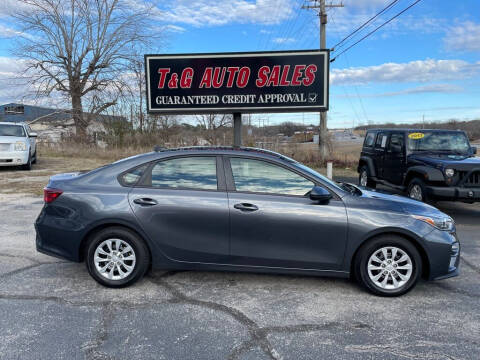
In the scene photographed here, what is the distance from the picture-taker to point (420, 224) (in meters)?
3.75

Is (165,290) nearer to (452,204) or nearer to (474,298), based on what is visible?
(474,298)

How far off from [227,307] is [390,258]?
171 centimetres

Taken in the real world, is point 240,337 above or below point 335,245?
below

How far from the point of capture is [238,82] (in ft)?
33.7

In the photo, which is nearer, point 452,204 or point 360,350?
point 360,350

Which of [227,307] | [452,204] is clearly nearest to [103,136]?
[452,204]

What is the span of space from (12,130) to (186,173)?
516 inches

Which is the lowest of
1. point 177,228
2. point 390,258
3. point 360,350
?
point 360,350

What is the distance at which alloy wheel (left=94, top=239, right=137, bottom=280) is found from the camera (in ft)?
13.0

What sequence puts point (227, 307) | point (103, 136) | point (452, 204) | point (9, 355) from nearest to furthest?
1. point (9, 355)
2. point (227, 307)
3. point (452, 204)
4. point (103, 136)

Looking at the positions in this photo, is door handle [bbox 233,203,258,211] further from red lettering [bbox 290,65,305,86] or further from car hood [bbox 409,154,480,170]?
red lettering [bbox 290,65,305,86]

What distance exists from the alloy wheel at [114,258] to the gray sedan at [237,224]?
0.01 meters

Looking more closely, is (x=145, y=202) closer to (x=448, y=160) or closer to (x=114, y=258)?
(x=114, y=258)

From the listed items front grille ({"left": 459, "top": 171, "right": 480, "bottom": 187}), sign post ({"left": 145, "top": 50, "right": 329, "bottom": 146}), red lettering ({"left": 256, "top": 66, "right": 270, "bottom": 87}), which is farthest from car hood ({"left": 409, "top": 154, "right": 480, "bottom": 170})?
red lettering ({"left": 256, "top": 66, "right": 270, "bottom": 87})
